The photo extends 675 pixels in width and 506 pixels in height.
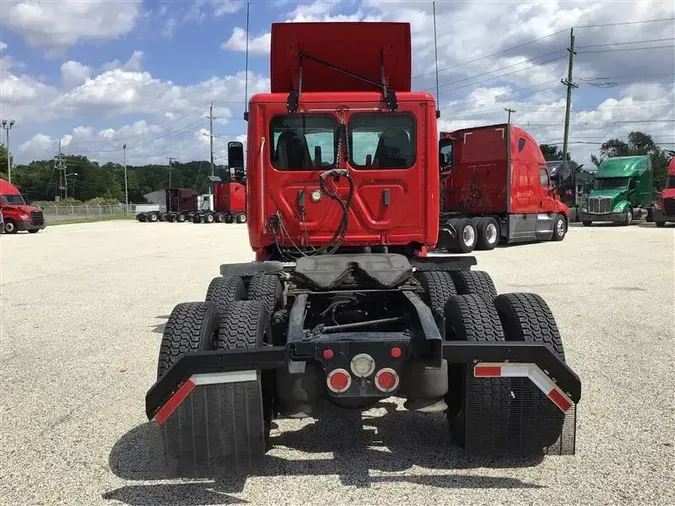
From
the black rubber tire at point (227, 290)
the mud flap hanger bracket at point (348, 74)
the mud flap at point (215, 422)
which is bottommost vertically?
the mud flap at point (215, 422)

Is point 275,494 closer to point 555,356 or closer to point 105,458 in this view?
point 105,458

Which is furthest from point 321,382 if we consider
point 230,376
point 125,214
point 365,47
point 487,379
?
point 125,214

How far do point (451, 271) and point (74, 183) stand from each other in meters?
132

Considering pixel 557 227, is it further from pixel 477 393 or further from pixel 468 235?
pixel 477 393

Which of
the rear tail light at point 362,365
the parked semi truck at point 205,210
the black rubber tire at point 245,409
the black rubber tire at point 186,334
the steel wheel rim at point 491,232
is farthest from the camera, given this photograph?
the parked semi truck at point 205,210

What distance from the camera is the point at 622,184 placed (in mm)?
31047

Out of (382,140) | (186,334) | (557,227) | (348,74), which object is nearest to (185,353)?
(186,334)

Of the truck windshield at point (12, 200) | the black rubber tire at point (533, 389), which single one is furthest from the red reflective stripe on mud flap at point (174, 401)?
the truck windshield at point (12, 200)

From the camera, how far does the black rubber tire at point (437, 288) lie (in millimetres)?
4779

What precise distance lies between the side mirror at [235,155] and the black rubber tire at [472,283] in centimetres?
260

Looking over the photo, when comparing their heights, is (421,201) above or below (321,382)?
above

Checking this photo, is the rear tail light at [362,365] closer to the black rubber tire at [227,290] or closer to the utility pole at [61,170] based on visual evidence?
the black rubber tire at [227,290]

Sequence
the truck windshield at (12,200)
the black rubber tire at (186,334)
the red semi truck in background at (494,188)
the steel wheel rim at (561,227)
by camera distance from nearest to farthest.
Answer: the black rubber tire at (186,334) → the red semi truck in background at (494,188) → the steel wheel rim at (561,227) → the truck windshield at (12,200)

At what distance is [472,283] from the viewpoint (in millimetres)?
5180
